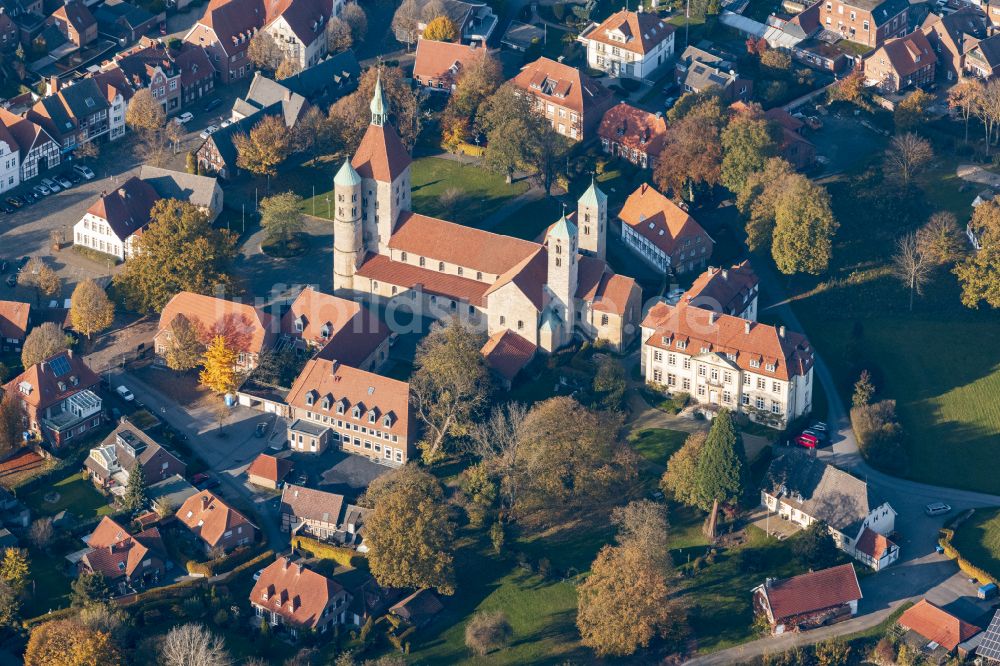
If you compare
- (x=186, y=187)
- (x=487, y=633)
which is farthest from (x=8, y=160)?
(x=487, y=633)

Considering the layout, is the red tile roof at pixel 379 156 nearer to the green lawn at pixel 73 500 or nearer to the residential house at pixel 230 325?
the residential house at pixel 230 325

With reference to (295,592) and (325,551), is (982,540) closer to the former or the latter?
(325,551)

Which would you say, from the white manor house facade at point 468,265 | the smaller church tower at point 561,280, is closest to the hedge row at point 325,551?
the white manor house facade at point 468,265

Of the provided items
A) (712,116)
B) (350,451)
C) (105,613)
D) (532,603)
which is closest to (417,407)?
(350,451)

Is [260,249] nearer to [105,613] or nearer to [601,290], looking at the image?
[601,290]

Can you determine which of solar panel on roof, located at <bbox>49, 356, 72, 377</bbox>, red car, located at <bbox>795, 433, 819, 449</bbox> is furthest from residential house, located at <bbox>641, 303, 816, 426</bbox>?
solar panel on roof, located at <bbox>49, 356, 72, 377</bbox>

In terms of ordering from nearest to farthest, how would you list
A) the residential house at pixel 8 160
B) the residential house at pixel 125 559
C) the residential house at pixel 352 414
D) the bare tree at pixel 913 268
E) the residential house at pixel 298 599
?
the residential house at pixel 298 599, the residential house at pixel 125 559, the residential house at pixel 352 414, the bare tree at pixel 913 268, the residential house at pixel 8 160

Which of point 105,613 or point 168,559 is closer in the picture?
point 105,613
